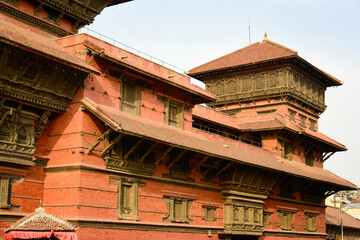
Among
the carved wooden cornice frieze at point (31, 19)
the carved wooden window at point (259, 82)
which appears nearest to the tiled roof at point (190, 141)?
the carved wooden cornice frieze at point (31, 19)

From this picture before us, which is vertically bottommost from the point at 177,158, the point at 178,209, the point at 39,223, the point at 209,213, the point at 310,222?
the point at 39,223

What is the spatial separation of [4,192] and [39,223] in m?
2.89

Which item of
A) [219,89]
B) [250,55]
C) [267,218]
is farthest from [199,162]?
[250,55]

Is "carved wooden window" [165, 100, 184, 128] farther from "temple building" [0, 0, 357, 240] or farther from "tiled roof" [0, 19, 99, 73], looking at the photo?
"tiled roof" [0, 19, 99, 73]

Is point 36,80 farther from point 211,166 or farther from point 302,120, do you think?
point 302,120

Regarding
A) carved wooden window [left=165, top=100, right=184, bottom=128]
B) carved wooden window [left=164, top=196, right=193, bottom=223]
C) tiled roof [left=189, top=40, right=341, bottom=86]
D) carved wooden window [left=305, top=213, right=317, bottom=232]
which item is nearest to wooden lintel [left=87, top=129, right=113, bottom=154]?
carved wooden window [left=164, top=196, right=193, bottom=223]

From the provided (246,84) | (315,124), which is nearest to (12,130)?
(246,84)

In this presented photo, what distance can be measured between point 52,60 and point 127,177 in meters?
6.03

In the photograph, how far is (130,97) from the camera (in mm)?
23453

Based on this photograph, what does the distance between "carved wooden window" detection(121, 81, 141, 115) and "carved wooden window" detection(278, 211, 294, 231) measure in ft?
47.3

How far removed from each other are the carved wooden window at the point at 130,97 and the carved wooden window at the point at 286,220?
14.4m

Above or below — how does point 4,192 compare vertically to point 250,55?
below

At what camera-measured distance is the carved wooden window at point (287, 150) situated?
35.9m

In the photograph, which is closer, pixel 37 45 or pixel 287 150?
pixel 37 45
